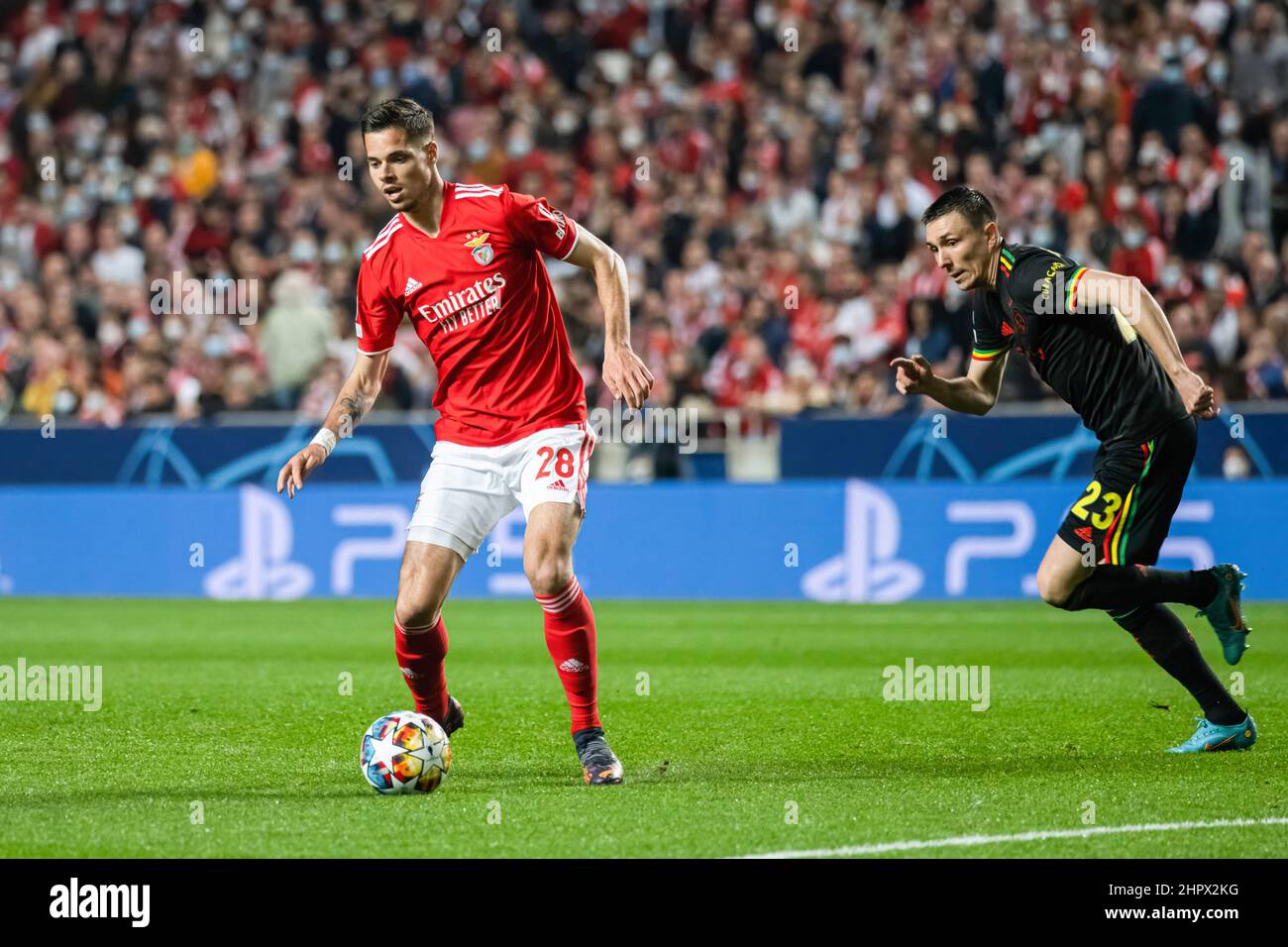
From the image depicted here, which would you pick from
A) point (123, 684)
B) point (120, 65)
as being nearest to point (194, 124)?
point (120, 65)

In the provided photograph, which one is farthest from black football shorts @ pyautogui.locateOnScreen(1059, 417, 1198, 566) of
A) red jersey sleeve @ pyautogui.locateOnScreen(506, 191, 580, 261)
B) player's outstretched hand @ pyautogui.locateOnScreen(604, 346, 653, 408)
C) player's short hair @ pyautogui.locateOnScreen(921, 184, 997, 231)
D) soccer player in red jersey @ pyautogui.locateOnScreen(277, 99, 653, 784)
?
red jersey sleeve @ pyautogui.locateOnScreen(506, 191, 580, 261)

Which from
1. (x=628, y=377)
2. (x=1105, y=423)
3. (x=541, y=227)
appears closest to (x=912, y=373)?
(x=1105, y=423)

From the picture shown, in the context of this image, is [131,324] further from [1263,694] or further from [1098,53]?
[1263,694]

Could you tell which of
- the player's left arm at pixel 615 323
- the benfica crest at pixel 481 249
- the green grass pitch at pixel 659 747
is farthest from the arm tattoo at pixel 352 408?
the green grass pitch at pixel 659 747

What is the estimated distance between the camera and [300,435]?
15688 millimetres

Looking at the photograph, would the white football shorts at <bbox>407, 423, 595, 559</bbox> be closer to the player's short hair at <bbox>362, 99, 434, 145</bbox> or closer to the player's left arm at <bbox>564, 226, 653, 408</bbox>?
the player's left arm at <bbox>564, 226, 653, 408</bbox>

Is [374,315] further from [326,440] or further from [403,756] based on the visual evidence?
[403,756]

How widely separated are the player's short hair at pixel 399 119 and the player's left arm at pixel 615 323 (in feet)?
2.27

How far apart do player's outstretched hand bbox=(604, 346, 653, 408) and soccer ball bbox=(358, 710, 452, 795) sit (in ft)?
4.42

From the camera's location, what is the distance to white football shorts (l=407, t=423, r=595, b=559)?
6777mm

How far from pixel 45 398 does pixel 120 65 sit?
6350 mm

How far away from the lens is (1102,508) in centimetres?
715

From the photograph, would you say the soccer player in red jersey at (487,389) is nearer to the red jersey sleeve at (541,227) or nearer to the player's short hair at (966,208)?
the red jersey sleeve at (541,227)

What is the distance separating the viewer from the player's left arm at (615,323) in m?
6.34
